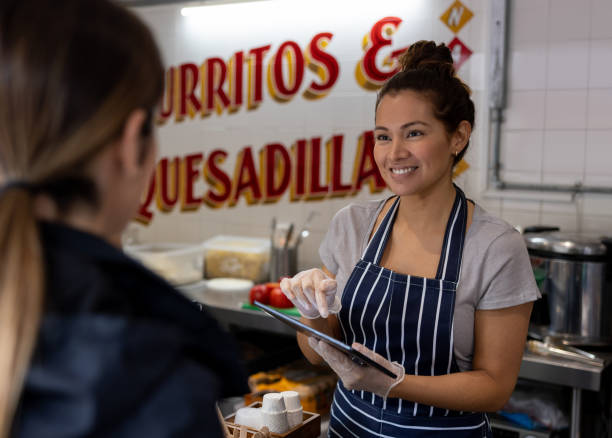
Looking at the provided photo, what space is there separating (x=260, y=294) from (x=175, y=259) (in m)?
0.55

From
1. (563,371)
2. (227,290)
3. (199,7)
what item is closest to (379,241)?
(563,371)

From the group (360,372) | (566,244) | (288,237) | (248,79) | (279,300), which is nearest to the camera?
(360,372)

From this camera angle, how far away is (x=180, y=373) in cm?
65

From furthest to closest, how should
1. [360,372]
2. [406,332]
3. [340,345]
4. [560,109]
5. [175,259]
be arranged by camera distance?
[175,259] → [560,109] → [406,332] → [360,372] → [340,345]

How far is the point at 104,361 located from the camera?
0.60 meters

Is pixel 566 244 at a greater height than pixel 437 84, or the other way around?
pixel 437 84

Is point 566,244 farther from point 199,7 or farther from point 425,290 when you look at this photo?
point 199,7

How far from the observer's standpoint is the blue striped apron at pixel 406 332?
157cm

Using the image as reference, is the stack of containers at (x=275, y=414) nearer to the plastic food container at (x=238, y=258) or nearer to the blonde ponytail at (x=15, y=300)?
the blonde ponytail at (x=15, y=300)

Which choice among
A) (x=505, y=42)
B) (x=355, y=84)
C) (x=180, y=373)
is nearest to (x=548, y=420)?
(x=505, y=42)

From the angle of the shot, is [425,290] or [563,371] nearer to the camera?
[425,290]

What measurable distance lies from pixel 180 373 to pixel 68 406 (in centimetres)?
10

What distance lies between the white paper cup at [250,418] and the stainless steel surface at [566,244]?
4.50ft

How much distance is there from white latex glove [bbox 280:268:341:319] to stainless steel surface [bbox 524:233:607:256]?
1167mm
